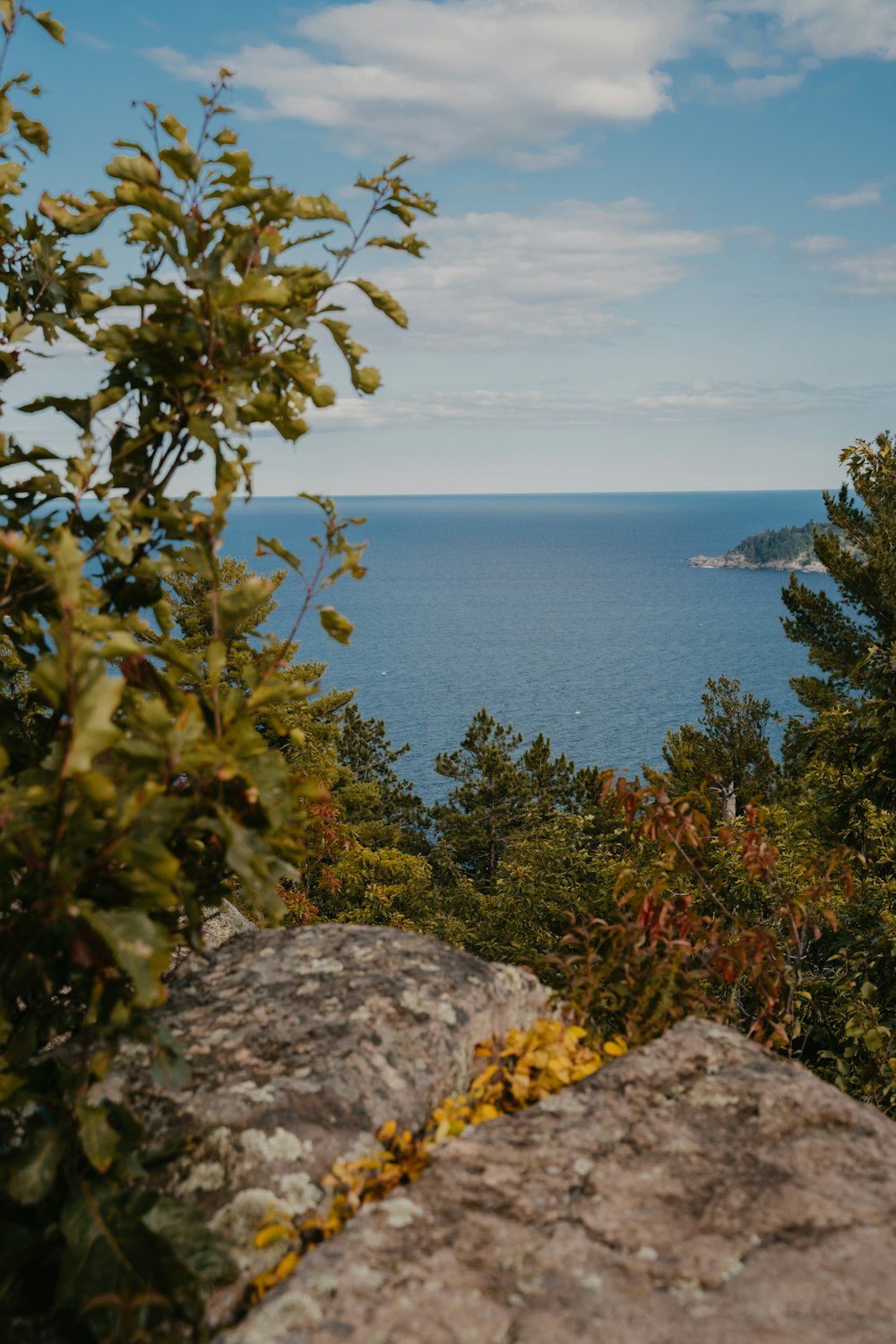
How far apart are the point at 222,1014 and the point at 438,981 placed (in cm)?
77

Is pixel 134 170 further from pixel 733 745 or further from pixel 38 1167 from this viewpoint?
pixel 733 745

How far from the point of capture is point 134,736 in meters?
2.19

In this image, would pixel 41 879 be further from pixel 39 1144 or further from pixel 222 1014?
pixel 222 1014

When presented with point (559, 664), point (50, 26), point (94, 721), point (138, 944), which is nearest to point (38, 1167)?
point (138, 944)

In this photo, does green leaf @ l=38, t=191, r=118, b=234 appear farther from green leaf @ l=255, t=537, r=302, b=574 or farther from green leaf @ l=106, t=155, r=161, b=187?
green leaf @ l=255, t=537, r=302, b=574

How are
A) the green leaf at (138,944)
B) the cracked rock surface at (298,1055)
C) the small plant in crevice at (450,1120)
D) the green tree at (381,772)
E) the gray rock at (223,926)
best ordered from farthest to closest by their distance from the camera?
the green tree at (381,772)
the gray rock at (223,926)
the cracked rock surface at (298,1055)
the small plant in crevice at (450,1120)
the green leaf at (138,944)

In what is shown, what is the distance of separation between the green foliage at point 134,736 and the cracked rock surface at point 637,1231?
0.43 metres

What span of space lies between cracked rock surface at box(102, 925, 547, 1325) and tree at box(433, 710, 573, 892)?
4054cm

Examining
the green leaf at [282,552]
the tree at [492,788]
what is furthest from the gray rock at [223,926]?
the tree at [492,788]

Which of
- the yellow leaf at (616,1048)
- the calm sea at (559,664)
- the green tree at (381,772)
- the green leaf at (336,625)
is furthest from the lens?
the calm sea at (559,664)

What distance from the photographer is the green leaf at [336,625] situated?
2.67 metres

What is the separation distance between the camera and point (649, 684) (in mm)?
118688

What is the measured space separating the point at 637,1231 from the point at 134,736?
1701 mm

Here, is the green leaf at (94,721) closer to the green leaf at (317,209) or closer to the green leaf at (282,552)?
the green leaf at (282,552)
